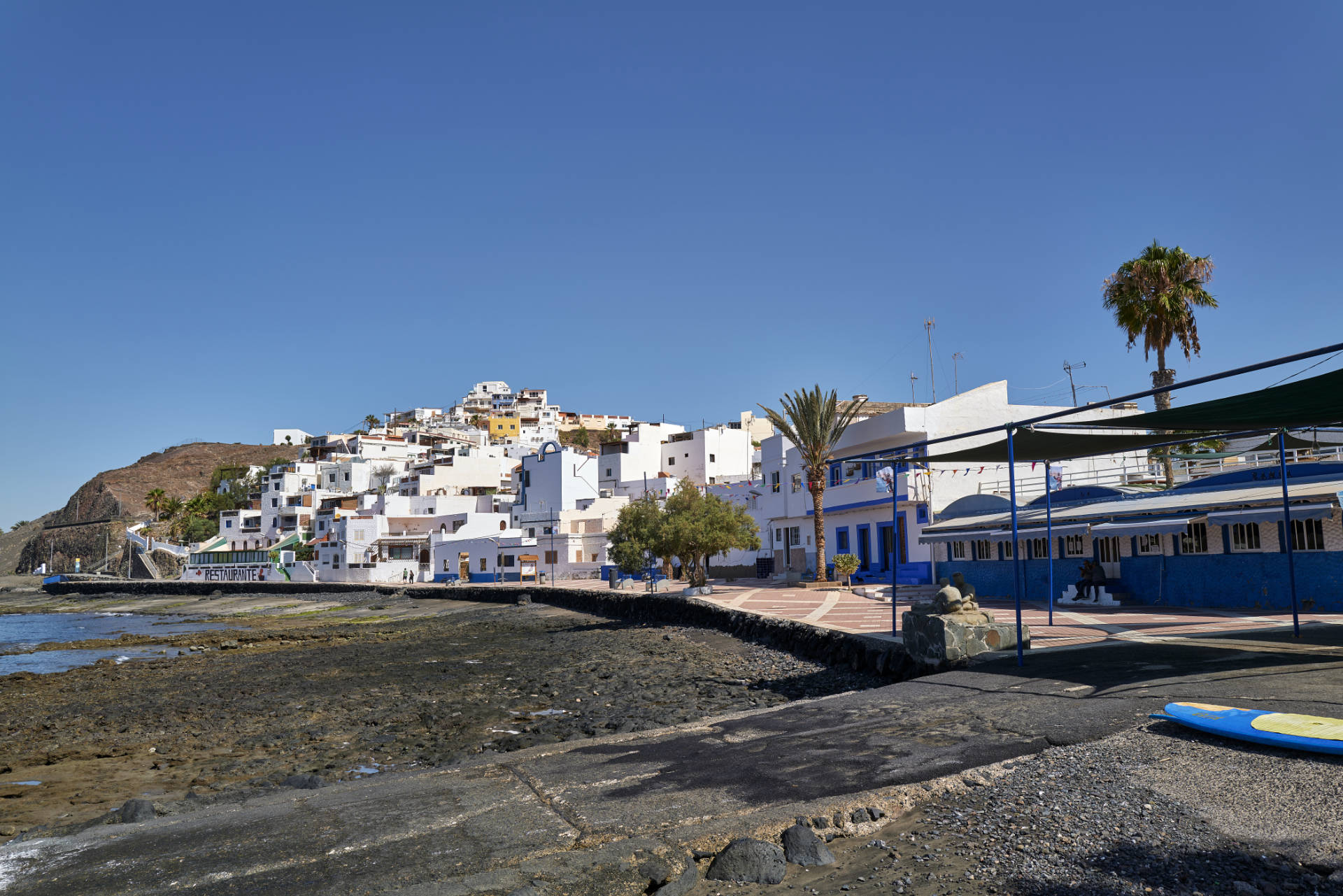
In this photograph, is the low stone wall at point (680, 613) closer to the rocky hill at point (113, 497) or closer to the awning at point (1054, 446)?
the awning at point (1054, 446)

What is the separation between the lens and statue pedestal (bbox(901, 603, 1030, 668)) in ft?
41.7

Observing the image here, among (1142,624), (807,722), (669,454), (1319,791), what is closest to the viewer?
(1319,791)

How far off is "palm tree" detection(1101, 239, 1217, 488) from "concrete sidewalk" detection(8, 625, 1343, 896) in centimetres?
2234

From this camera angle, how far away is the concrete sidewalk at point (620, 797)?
20.5 ft

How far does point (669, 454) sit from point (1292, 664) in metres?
77.5

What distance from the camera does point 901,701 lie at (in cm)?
1044

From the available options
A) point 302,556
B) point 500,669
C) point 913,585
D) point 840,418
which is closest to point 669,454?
point 302,556

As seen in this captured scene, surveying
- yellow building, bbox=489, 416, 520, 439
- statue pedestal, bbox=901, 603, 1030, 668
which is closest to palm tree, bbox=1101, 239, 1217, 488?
statue pedestal, bbox=901, 603, 1030, 668

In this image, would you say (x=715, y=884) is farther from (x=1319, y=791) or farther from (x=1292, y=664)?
(x=1292, y=664)

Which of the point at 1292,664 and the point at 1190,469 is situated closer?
the point at 1292,664

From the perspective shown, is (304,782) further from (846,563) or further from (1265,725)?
(846,563)

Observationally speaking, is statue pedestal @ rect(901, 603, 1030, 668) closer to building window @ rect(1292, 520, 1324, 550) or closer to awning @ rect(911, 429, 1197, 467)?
awning @ rect(911, 429, 1197, 467)

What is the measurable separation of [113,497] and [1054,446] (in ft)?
574

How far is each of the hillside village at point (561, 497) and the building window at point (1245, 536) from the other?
771 cm
